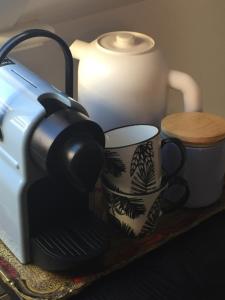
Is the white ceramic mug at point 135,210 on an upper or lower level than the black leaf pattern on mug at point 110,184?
lower

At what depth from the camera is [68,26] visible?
106 cm

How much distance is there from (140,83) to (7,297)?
387 mm

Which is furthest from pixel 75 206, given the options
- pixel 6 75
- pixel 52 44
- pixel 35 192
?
pixel 52 44

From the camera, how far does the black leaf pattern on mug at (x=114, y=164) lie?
2.45ft

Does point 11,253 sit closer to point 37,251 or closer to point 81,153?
point 37,251

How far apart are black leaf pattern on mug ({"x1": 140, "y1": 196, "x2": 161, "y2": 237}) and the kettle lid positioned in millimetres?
252

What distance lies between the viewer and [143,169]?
Answer: 0.76 meters

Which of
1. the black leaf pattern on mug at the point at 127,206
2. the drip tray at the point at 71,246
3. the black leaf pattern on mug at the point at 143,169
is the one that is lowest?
the drip tray at the point at 71,246

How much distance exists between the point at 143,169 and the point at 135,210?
66mm

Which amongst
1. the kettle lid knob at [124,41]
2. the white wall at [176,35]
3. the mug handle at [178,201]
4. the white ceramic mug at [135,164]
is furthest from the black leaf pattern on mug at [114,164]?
the white wall at [176,35]

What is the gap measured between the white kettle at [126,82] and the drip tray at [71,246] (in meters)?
0.20

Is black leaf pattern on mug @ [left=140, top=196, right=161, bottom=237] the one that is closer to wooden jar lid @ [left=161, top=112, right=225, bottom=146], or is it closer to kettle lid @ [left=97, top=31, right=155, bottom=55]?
wooden jar lid @ [left=161, top=112, right=225, bottom=146]

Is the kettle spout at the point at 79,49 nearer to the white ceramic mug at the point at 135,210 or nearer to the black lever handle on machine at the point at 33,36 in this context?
the black lever handle on machine at the point at 33,36

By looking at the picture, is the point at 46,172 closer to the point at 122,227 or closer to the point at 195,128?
the point at 122,227
